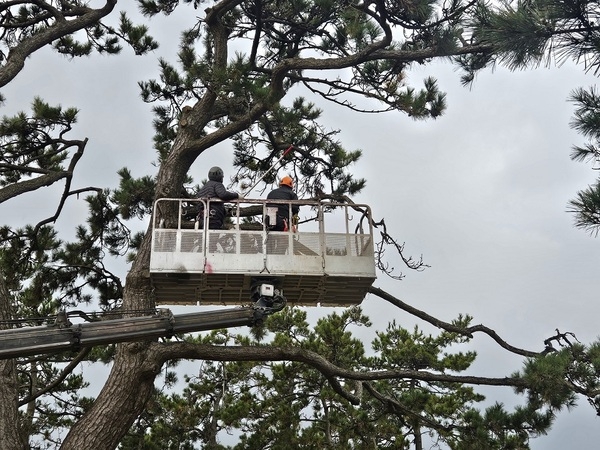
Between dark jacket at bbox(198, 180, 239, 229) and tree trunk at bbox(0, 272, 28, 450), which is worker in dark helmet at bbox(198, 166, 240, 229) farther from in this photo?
tree trunk at bbox(0, 272, 28, 450)

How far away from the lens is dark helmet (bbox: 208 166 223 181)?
905cm

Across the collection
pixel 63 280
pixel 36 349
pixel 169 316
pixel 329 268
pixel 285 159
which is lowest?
pixel 36 349

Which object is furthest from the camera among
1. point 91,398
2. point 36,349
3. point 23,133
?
point 91,398

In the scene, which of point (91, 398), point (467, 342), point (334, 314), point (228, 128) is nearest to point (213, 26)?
Result: point (228, 128)

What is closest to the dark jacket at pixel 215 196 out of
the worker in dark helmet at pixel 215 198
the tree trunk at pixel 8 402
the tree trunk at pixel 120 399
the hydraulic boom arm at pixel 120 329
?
the worker in dark helmet at pixel 215 198

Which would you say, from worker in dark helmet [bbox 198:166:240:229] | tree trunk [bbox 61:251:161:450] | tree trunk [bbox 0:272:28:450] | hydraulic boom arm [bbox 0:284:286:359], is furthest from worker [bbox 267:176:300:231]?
tree trunk [bbox 0:272:28:450]

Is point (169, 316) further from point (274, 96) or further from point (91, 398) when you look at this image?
point (91, 398)

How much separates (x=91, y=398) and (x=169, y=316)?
6.62 meters

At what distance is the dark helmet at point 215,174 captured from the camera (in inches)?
356

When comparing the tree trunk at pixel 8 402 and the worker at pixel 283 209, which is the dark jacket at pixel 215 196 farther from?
the tree trunk at pixel 8 402

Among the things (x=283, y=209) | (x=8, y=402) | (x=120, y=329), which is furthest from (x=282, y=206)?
(x=8, y=402)

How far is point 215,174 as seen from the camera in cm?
907

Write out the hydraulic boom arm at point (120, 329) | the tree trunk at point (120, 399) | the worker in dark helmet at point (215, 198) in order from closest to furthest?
1. the hydraulic boom arm at point (120, 329)
2. the tree trunk at point (120, 399)
3. the worker in dark helmet at point (215, 198)

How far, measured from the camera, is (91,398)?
45.2ft
